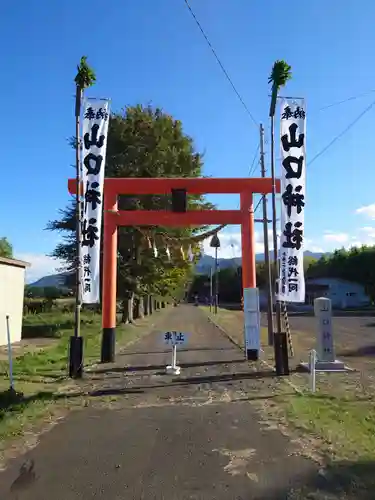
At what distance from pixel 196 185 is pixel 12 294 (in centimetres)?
1037

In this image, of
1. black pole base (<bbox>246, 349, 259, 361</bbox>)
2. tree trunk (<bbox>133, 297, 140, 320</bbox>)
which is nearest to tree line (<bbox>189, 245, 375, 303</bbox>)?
tree trunk (<bbox>133, 297, 140, 320</bbox>)

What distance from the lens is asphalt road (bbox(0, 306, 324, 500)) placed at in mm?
4648

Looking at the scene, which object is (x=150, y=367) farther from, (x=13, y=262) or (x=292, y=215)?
(x=13, y=262)

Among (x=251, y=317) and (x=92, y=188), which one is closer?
(x=92, y=188)

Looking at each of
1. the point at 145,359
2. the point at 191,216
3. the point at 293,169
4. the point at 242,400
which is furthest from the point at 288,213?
the point at 145,359

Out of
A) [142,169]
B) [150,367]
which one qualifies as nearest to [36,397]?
[150,367]

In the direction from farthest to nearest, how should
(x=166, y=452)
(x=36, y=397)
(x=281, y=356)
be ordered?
(x=281, y=356), (x=36, y=397), (x=166, y=452)

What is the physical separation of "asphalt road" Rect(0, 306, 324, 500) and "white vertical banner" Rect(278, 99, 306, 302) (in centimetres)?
268

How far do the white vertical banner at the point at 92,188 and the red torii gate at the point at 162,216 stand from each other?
1992 millimetres

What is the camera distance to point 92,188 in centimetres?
1198

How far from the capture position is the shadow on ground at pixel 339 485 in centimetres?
438

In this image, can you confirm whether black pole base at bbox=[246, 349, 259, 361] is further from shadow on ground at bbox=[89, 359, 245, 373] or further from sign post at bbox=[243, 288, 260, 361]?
shadow on ground at bbox=[89, 359, 245, 373]

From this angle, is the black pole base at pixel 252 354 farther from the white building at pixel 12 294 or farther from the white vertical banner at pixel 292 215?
the white building at pixel 12 294

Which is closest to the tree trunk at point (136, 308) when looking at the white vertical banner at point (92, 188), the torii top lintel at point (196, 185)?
the torii top lintel at point (196, 185)
